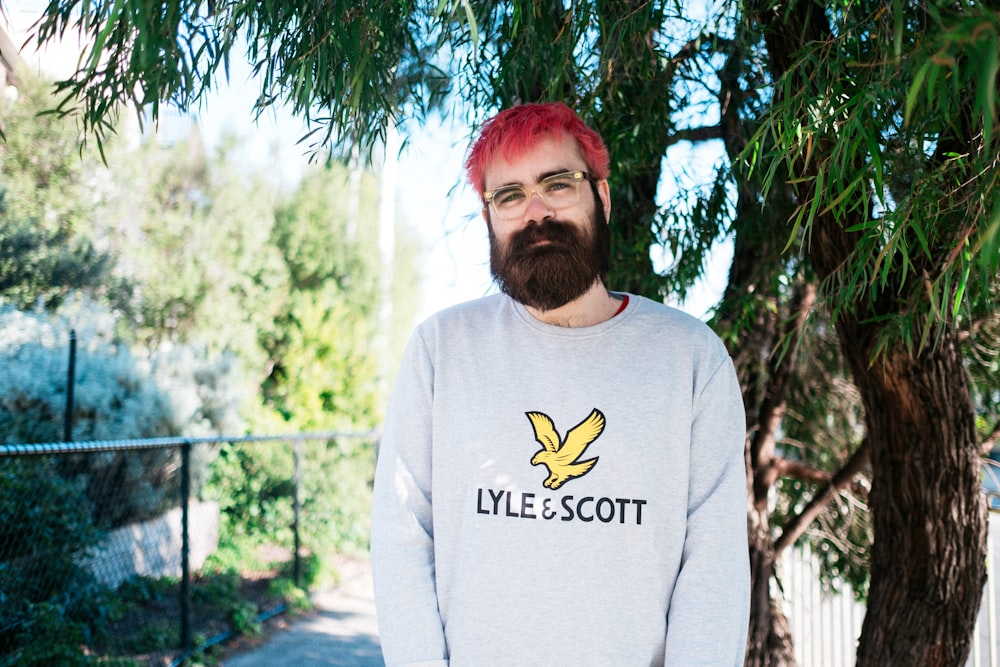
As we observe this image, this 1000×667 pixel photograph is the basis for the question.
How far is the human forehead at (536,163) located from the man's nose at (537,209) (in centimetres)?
3

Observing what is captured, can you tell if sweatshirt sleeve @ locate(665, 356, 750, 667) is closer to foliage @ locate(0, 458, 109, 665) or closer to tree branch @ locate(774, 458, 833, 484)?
tree branch @ locate(774, 458, 833, 484)

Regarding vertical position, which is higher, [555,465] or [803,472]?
[555,465]

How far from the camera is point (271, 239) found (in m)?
11.2

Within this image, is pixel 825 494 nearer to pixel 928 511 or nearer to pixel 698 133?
pixel 928 511

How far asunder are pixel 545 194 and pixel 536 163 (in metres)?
0.07

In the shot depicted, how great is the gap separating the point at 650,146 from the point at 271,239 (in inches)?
353

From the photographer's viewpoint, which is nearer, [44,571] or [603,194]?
[603,194]

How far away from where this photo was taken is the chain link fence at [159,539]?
4.20 m

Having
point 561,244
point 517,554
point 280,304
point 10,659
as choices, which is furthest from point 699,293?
point 280,304

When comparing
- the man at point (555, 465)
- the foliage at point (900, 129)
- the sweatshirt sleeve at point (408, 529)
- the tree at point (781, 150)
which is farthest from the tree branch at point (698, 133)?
the sweatshirt sleeve at point (408, 529)

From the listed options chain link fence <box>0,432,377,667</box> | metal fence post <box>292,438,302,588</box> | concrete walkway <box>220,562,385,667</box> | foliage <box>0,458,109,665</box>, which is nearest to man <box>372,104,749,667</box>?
chain link fence <box>0,432,377,667</box>

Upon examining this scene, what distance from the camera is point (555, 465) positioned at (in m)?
1.72

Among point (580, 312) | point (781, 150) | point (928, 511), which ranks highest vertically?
point (781, 150)

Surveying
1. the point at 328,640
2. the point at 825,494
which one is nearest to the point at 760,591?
the point at 825,494
